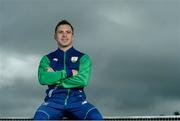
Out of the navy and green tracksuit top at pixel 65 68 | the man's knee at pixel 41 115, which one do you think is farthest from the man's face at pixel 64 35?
the man's knee at pixel 41 115

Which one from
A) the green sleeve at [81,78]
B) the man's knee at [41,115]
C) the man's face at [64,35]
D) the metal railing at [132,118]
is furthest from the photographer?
the metal railing at [132,118]

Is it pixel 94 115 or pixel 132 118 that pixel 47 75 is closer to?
pixel 94 115

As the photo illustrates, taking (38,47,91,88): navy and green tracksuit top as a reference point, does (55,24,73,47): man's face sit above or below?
above

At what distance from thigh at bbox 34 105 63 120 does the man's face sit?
130cm

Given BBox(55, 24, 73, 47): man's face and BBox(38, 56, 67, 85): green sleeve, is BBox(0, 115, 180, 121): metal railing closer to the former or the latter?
BBox(38, 56, 67, 85): green sleeve

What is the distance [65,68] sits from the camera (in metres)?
7.67

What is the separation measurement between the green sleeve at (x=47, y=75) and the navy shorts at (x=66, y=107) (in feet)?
0.54

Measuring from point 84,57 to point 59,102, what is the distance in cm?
100

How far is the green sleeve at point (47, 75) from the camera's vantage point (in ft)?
24.6

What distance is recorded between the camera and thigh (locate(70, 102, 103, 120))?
23.4 feet

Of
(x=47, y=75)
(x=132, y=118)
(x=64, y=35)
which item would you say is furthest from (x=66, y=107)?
(x=132, y=118)

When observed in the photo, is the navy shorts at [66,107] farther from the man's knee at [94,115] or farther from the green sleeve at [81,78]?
the green sleeve at [81,78]

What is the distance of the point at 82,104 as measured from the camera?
730 cm

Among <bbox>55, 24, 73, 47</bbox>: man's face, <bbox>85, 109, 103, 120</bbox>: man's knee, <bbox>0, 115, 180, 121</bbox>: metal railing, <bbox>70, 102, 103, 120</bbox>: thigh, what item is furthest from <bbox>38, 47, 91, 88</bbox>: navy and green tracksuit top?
<bbox>0, 115, 180, 121</bbox>: metal railing
